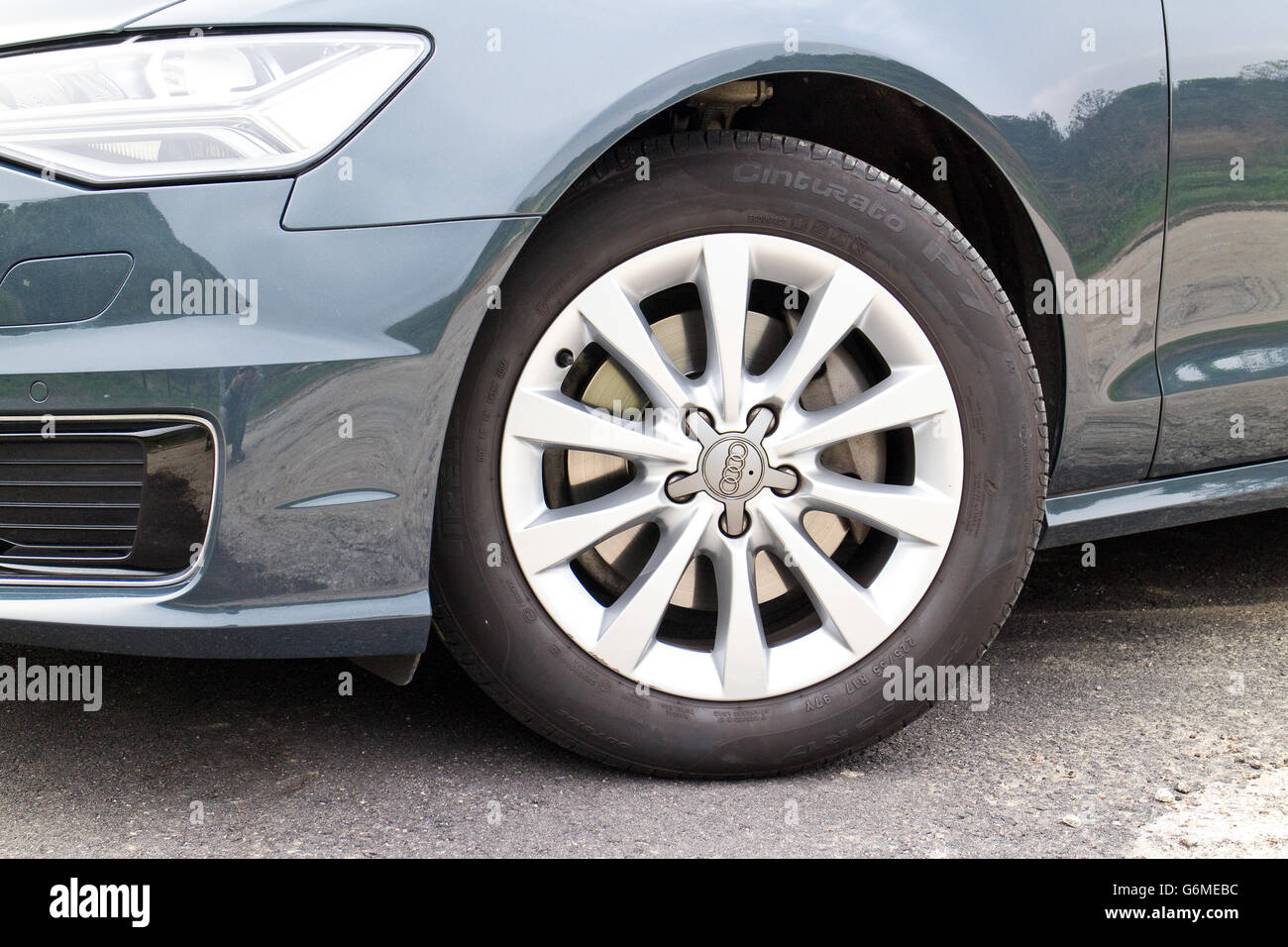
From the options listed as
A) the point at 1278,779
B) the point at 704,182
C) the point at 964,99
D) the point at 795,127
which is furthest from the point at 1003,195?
the point at 1278,779

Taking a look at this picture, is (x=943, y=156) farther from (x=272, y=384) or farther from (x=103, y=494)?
(x=103, y=494)

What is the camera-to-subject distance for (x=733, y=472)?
1771 millimetres

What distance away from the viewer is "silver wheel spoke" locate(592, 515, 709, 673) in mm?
1769

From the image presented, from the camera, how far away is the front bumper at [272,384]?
4.93ft

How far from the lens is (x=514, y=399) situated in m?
1.70

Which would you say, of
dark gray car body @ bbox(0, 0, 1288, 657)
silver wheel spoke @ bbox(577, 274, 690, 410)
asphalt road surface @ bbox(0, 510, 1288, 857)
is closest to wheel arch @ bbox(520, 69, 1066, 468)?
dark gray car body @ bbox(0, 0, 1288, 657)

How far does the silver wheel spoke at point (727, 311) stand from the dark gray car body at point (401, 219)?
0.75 ft

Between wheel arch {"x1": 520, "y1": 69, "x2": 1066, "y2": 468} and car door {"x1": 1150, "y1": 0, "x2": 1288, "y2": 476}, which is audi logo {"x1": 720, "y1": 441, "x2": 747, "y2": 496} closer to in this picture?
wheel arch {"x1": 520, "y1": 69, "x2": 1066, "y2": 468}

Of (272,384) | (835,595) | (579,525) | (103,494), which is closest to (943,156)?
(835,595)

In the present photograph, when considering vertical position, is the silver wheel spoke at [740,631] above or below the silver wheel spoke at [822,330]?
below

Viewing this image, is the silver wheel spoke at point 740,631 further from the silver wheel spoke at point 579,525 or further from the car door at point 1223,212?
the car door at point 1223,212

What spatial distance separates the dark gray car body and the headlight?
24mm

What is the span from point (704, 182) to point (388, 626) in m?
0.74

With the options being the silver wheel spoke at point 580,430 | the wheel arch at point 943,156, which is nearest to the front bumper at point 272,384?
the silver wheel spoke at point 580,430
